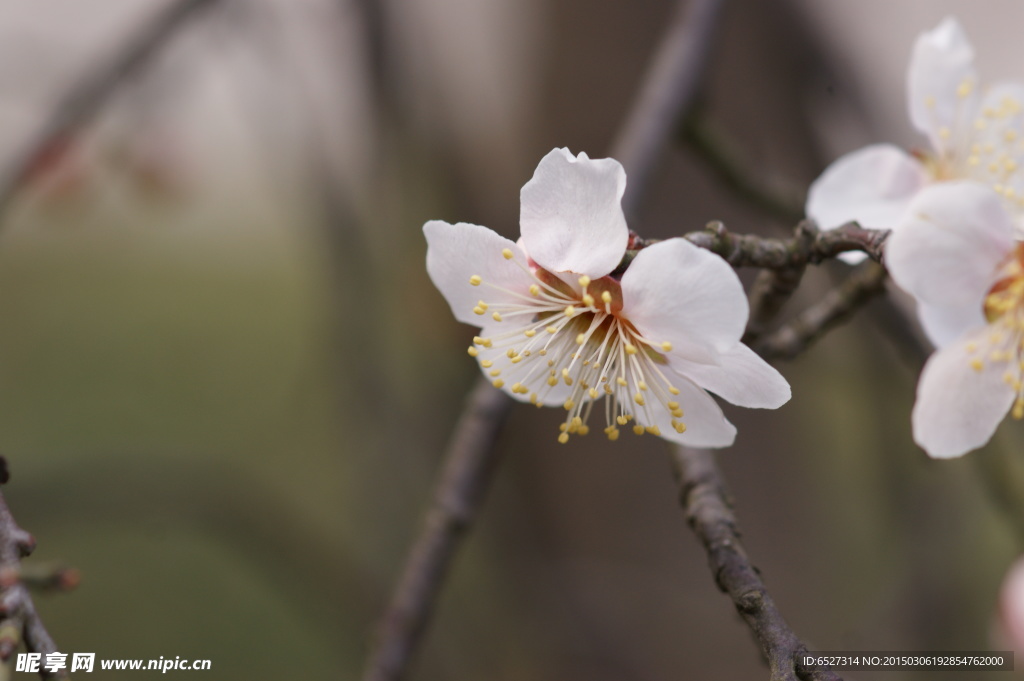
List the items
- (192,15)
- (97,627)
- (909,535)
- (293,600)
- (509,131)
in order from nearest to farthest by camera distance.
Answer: (192,15), (293,600), (909,535), (509,131), (97,627)

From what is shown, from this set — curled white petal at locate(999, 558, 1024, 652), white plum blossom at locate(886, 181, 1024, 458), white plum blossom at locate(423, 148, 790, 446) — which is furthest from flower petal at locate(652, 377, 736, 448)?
curled white petal at locate(999, 558, 1024, 652)

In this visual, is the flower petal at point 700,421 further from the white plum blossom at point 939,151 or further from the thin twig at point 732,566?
the white plum blossom at point 939,151

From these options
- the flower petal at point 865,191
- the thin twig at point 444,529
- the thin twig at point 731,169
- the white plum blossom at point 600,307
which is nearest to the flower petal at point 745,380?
the white plum blossom at point 600,307

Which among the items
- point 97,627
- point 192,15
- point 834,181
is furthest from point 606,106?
point 97,627

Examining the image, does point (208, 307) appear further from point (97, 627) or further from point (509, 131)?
point (509, 131)

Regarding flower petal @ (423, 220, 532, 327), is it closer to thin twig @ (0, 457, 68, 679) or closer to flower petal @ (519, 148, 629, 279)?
flower petal @ (519, 148, 629, 279)
